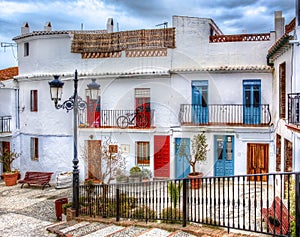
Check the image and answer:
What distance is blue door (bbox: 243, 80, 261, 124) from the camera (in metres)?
15.2

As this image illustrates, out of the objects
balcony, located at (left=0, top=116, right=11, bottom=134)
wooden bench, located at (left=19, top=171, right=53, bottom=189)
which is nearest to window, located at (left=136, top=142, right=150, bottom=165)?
wooden bench, located at (left=19, top=171, right=53, bottom=189)

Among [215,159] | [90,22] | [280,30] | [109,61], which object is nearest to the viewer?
[280,30]

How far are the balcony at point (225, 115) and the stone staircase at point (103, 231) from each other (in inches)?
317

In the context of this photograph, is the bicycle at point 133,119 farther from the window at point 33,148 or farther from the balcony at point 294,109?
the balcony at point 294,109

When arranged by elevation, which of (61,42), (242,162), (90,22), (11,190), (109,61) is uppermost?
(90,22)

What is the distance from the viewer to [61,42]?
1750 centimetres

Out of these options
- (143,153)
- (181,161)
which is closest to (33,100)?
→ (143,153)

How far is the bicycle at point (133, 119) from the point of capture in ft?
54.0

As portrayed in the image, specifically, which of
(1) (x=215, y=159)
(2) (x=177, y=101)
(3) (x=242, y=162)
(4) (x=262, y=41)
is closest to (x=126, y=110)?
(2) (x=177, y=101)

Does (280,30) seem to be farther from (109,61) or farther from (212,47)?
(109,61)

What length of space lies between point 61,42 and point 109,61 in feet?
9.45

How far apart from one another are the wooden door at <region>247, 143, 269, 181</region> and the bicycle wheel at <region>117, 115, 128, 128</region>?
6.14 meters

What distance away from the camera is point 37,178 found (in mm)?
16766

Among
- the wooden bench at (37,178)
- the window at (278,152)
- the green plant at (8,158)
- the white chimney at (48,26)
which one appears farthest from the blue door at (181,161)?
the white chimney at (48,26)
